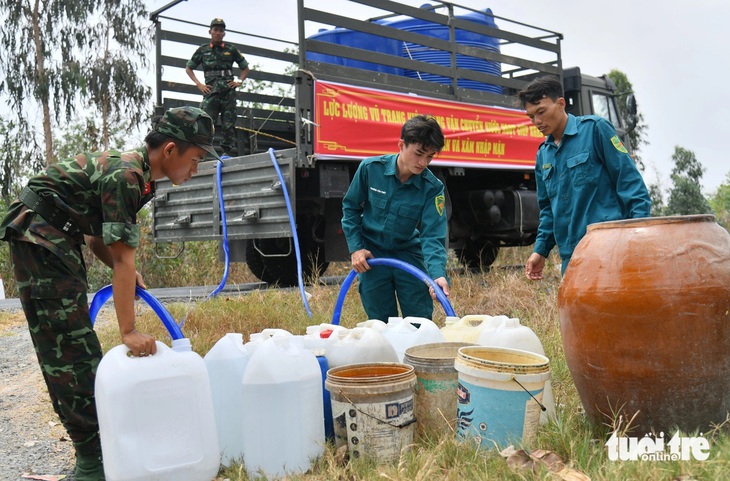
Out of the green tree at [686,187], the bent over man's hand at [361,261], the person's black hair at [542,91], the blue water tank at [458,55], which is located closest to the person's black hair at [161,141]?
A: the bent over man's hand at [361,261]

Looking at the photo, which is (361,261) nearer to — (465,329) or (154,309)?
(465,329)

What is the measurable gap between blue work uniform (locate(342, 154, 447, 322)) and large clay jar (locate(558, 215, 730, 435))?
1493mm

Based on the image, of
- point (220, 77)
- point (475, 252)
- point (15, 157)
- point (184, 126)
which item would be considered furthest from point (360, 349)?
point (15, 157)

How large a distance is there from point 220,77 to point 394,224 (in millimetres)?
4853

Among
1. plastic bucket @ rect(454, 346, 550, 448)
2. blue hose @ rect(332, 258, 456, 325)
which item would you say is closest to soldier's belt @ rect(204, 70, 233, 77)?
blue hose @ rect(332, 258, 456, 325)

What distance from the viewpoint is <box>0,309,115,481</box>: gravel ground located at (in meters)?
3.16

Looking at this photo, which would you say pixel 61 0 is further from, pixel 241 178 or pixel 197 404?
pixel 197 404

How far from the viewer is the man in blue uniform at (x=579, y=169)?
368 cm

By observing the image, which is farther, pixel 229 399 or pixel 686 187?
pixel 686 187

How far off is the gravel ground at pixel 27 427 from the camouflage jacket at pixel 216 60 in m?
3.90

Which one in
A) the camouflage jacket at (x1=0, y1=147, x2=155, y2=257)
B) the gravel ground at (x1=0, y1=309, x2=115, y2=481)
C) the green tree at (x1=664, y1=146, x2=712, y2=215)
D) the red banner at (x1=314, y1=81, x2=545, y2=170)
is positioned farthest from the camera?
the green tree at (x1=664, y1=146, x2=712, y2=215)

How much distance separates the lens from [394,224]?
4.18 metres

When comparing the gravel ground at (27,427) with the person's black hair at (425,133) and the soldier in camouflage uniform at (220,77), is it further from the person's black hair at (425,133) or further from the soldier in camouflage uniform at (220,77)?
the soldier in camouflage uniform at (220,77)

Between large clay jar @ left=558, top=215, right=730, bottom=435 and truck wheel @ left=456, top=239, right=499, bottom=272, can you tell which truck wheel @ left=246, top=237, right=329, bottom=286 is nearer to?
truck wheel @ left=456, top=239, right=499, bottom=272
